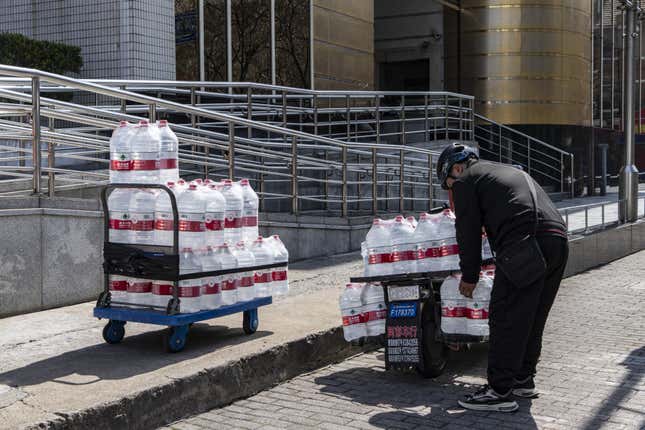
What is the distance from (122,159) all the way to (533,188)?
3030 millimetres

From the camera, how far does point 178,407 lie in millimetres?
5367

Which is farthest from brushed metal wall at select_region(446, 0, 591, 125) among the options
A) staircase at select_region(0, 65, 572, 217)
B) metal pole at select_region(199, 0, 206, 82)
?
metal pole at select_region(199, 0, 206, 82)

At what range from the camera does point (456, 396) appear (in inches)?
235

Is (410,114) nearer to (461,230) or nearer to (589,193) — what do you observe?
(589,193)

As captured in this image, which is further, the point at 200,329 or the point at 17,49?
the point at 17,49

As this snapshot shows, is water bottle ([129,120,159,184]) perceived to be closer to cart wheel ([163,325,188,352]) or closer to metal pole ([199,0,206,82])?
cart wheel ([163,325,188,352])

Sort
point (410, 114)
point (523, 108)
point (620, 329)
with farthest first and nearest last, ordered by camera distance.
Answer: point (523, 108)
point (410, 114)
point (620, 329)

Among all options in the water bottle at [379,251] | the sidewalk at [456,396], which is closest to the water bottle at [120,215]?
the sidewalk at [456,396]

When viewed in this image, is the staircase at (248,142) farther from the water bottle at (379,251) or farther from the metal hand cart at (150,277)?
the water bottle at (379,251)

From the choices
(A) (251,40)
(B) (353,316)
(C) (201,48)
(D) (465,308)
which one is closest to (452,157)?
(D) (465,308)

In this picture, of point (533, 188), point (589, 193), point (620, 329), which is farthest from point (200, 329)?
point (589, 193)

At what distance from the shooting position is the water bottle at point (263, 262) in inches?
263

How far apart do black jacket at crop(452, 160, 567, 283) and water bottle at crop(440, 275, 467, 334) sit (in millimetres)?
450

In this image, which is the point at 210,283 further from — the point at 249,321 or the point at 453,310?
the point at 453,310
